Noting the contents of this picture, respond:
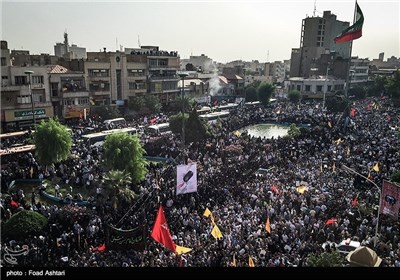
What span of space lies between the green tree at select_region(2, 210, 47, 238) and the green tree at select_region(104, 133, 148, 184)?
5898mm

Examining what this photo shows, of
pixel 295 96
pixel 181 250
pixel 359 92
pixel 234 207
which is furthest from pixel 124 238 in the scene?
pixel 359 92

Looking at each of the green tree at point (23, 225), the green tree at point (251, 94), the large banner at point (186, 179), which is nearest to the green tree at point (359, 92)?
the green tree at point (251, 94)

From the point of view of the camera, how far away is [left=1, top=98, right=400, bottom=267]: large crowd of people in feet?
40.0

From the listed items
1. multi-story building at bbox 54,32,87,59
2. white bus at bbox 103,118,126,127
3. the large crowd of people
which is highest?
multi-story building at bbox 54,32,87,59

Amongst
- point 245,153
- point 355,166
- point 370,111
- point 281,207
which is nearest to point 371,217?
point 281,207

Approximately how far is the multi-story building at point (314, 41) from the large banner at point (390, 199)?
7766cm

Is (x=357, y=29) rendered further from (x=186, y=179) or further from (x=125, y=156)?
(x=186, y=179)

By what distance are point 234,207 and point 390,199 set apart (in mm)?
6402

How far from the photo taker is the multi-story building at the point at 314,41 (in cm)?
8725

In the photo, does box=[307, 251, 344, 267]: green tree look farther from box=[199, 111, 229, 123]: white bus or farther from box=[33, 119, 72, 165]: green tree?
box=[199, 111, 229, 123]: white bus

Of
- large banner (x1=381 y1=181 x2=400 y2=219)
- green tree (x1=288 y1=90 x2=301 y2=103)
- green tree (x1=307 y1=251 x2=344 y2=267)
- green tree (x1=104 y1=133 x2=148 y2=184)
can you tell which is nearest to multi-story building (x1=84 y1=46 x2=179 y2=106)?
green tree (x1=288 y1=90 x2=301 y2=103)

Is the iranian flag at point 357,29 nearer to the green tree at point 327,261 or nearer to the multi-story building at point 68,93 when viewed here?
the multi-story building at point 68,93

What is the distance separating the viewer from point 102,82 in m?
43.2

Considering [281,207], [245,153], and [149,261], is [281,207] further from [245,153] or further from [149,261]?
[245,153]
